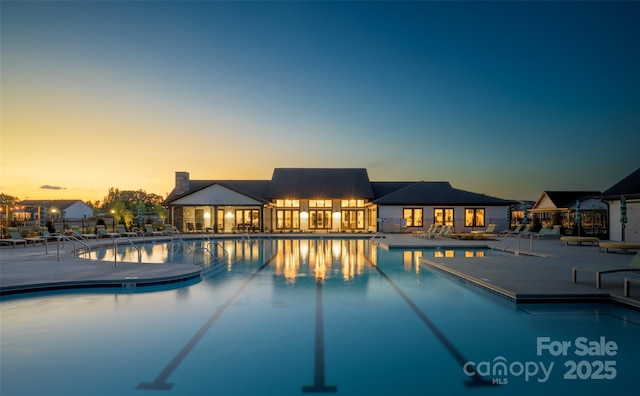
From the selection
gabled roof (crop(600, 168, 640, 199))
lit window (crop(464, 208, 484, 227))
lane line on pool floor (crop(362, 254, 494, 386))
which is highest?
gabled roof (crop(600, 168, 640, 199))

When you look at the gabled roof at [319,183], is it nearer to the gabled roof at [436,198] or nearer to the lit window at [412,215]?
the gabled roof at [436,198]

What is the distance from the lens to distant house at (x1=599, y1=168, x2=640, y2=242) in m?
20.8

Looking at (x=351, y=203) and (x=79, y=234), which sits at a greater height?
(x=351, y=203)

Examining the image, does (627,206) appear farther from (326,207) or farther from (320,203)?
(320,203)

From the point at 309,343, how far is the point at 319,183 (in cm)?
3011

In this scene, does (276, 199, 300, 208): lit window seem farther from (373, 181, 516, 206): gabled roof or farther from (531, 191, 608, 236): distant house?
(531, 191, 608, 236): distant house

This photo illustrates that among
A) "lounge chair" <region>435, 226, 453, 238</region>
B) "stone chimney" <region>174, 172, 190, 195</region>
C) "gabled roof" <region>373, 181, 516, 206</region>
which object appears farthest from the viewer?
"stone chimney" <region>174, 172, 190, 195</region>

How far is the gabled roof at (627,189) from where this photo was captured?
20.9m

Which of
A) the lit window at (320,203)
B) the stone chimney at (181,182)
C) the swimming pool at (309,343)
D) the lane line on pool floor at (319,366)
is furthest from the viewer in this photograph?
the stone chimney at (181,182)

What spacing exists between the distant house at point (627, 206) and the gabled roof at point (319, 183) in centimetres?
1800

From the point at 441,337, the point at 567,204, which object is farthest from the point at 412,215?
the point at 567,204

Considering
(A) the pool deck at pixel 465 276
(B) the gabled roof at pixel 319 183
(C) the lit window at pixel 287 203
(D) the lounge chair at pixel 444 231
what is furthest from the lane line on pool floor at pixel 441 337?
(C) the lit window at pixel 287 203

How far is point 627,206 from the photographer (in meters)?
21.7

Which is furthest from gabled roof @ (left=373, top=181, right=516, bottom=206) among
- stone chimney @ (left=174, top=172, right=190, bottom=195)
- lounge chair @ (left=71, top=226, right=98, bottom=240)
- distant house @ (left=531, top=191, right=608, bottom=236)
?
lounge chair @ (left=71, top=226, right=98, bottom=240)
